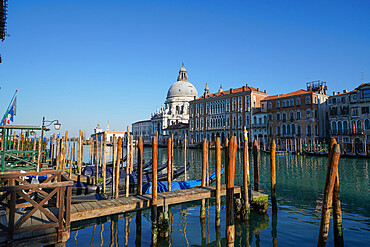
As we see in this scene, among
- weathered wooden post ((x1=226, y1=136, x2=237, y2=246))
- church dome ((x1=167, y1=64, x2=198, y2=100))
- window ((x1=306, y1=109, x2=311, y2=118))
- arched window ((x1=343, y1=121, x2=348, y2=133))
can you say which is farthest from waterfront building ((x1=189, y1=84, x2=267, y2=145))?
weathered wooden post ((x1=226, y1=136, x2=237, y2=246))

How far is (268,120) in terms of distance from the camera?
124ft

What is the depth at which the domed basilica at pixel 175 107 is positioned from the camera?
232ft

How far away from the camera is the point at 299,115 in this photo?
112 ft

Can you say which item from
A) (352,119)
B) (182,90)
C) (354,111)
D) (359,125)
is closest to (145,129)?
(182,90)

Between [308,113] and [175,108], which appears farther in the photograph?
[175,108]

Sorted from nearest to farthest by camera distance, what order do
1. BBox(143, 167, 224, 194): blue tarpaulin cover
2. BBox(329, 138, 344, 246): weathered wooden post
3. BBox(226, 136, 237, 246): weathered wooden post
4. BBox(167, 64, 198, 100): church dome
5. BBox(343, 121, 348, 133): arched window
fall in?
BBox(329, 138, 344, 246): weathered wooden post
BBox(226, 136, 237, 246): weathered wooden post
BBox(143, 167, 224, 194): blue tarpaulin cover
BBox(343, 121, 348, 133): arched window
BBox(167, 64, 198, 100): church dome

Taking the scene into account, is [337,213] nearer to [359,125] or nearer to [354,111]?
[359,125]

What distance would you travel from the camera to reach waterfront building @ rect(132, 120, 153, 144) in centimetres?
7906

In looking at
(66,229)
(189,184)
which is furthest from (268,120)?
(66,229)

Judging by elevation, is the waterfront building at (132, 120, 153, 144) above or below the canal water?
above

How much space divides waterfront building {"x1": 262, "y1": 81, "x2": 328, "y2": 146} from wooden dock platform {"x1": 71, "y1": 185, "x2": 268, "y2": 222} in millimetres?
27465

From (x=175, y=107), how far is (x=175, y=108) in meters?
0.32

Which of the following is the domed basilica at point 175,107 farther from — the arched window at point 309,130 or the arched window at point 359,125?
the arched window at point 359,125

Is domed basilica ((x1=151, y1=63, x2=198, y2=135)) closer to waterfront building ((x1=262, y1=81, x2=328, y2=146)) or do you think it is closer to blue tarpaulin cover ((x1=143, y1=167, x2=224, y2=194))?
waterfront building ((x1=262, y1=81, x2=328, y2=146))
